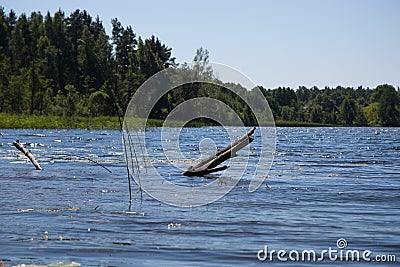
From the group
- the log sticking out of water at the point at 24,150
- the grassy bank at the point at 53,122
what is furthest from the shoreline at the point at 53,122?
the log sticking out of water at the point at 24,150

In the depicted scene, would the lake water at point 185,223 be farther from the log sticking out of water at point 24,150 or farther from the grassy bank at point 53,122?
the grassy bank at point 53,122

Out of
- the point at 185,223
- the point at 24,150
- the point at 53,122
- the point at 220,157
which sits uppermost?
the point at 53,122

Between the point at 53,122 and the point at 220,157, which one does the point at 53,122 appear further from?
the point at 220,157

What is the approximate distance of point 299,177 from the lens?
2275 centimetres

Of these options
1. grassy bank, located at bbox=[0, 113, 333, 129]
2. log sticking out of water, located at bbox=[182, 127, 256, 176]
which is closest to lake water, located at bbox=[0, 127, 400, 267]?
log sticking out of water, located at bbox=[182, 127, 256, 176]

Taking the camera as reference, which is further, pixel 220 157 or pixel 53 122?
pixel 53 122

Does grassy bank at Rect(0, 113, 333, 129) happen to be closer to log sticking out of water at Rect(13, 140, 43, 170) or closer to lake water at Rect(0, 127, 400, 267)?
log sticking out of water at Rect(13, 140, 43, 170)

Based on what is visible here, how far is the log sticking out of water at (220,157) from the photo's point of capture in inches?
785

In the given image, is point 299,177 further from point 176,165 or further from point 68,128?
point 68,128

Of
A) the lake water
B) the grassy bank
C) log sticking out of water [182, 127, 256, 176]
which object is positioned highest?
the grassy bank

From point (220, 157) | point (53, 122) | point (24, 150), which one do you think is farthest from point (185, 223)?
point (53, 122)

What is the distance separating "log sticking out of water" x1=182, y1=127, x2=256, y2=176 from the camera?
19.9 m

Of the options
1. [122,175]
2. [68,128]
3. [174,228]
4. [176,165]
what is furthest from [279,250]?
[68,128]

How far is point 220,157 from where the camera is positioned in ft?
66.8
